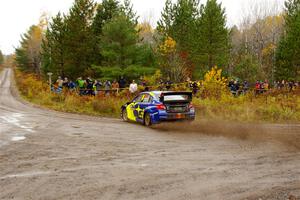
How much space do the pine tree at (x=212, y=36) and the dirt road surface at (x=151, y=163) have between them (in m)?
28.3

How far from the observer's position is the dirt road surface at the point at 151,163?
21.5ft

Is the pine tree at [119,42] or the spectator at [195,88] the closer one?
the spectator at [195,88]

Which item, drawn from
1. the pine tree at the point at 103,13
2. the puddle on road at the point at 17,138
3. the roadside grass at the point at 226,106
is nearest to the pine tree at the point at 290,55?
the pine tree at the point at 103,13

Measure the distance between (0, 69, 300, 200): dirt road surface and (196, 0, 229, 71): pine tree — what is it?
28.3m

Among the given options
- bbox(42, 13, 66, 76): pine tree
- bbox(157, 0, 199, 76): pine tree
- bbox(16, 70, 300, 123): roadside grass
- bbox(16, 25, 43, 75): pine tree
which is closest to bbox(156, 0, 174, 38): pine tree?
bbox(157, 0, 199, 76): pine tree

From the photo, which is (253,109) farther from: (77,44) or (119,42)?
(77,44)

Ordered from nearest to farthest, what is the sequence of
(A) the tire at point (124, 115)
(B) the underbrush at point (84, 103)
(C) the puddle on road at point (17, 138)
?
(C) the puddle on road at point (17, 138) < (A) the tire at point (124, 115) < (B) the underbrush at point (84, 103)

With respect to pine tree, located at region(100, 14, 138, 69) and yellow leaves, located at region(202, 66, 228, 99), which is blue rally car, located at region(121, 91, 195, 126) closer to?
yellow leaves, located at region(202, 66, 228, 99)

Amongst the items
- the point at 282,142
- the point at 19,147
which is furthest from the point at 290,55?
the point at 19,147

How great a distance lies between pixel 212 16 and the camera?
40.6m

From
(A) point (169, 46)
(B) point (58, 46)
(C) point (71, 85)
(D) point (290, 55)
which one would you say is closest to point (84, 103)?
(C) point (71, 85)

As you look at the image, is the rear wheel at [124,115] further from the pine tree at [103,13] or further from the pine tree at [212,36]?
the pine tree at [212,36]

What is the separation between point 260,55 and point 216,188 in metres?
64.6

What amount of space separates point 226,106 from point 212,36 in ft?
75.5
